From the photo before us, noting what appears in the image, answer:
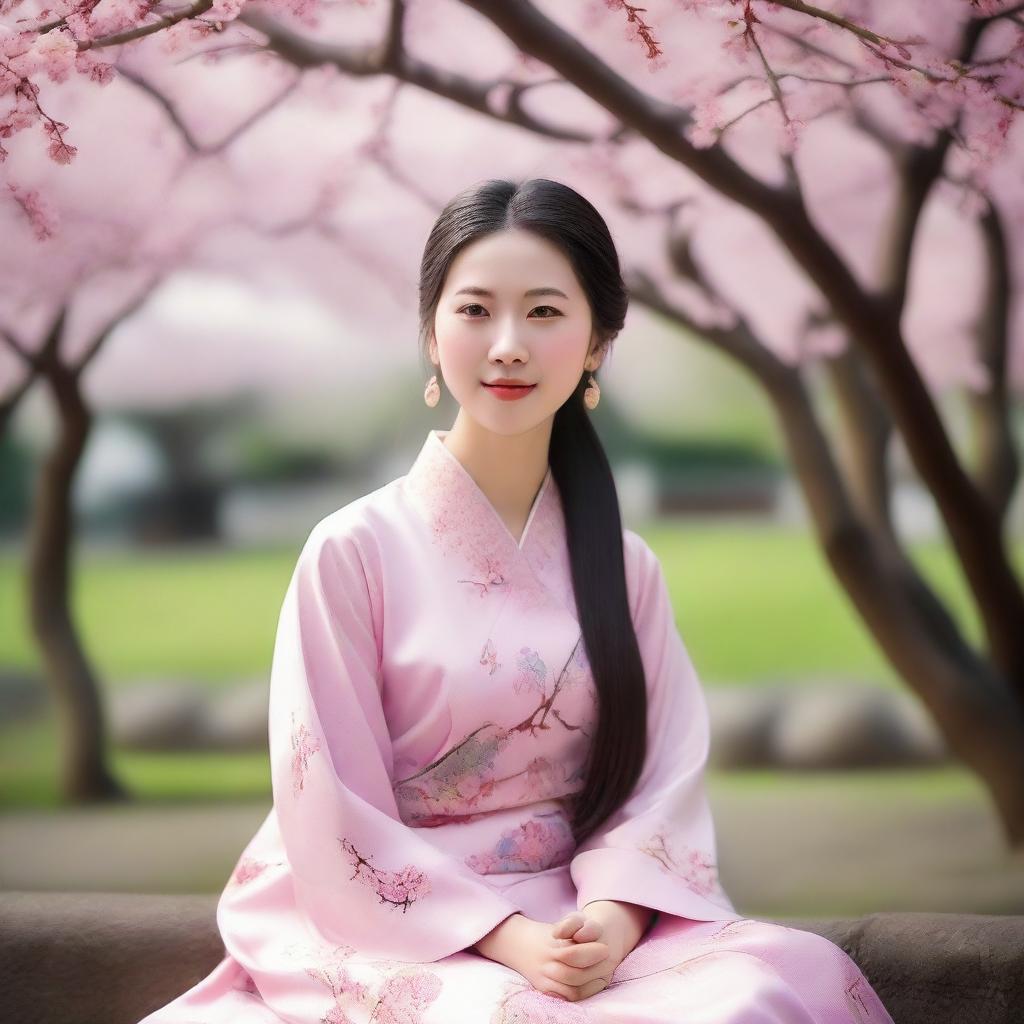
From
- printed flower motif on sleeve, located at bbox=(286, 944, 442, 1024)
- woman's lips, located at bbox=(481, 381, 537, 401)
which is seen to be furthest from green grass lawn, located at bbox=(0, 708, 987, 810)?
woman's lips, located at bbox=(481, 381, 537, 401)

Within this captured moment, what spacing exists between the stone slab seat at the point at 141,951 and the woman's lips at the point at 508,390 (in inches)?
39.3

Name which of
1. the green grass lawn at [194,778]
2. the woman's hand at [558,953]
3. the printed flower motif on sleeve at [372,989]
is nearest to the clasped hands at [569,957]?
the woman's hand at [558,953]

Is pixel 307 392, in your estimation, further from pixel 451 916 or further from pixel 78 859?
pixel 451 916

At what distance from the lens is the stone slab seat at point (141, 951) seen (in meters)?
2.02

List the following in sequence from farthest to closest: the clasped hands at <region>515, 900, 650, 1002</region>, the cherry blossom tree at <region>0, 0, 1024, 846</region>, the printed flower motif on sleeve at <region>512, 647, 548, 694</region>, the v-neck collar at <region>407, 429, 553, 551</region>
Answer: the cherry blossom tree at <region>0, 0, 1024, 846</region> < the v-neck collar at <region>407, 429, 553, 551</region> < the printed flower motif on sleeve at <region>512, 647, 548, 694</region> < the clasped hands at <region>515, 900, 650, 1002</region>

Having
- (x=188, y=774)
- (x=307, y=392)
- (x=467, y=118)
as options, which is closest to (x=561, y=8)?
(x=467, y=118)

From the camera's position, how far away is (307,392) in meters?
3.40

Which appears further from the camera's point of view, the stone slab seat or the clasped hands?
the stone slab seat

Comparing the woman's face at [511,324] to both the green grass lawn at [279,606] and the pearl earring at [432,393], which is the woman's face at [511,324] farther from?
the green grass lawn at [279,606]

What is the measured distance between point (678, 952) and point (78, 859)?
2.24 meters

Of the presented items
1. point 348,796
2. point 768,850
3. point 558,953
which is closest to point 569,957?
point 558,953

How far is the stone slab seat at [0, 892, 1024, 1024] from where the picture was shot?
6.63ft

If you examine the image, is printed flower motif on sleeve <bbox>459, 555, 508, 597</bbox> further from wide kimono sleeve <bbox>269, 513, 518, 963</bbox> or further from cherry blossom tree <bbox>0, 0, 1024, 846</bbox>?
cherry blossom tree <bbox>0, 0, 1024, 846</bbox>

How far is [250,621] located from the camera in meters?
3.48
